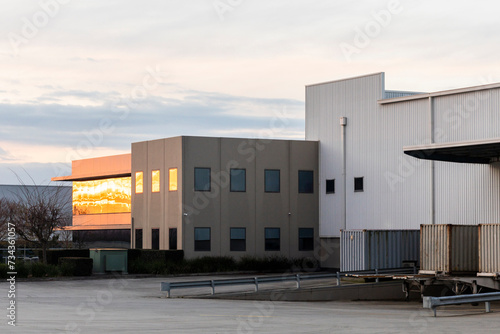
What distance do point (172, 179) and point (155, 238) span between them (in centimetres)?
364

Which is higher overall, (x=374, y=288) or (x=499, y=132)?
(x=499, y=132)

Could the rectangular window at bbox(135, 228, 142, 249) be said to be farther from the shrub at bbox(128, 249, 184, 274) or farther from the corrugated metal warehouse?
the corrugated metal warehouse

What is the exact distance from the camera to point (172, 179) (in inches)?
1748

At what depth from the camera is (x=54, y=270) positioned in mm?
38094

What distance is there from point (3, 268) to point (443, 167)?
21.2 metres

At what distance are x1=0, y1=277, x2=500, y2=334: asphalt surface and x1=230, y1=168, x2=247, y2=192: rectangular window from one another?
51.6ft

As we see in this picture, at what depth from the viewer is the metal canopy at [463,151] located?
30919 mm

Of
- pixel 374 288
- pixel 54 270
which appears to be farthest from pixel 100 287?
pixel 374 288

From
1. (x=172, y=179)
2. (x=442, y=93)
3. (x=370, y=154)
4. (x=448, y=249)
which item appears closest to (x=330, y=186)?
(x=370, y=154)

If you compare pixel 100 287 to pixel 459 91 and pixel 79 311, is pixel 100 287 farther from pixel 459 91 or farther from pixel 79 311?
pixel 459 91

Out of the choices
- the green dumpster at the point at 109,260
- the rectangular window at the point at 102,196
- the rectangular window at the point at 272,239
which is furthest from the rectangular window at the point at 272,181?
the rectangular window at the point at 102,196

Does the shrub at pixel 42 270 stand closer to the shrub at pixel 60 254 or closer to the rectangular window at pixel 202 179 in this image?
the shrub at pixel 60 254

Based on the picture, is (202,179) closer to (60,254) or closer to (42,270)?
(60,254)

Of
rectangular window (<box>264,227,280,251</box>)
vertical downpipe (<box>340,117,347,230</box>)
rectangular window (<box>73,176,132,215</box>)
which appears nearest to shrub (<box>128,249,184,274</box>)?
rectangular window (<box>264,227,280,251</box>)
